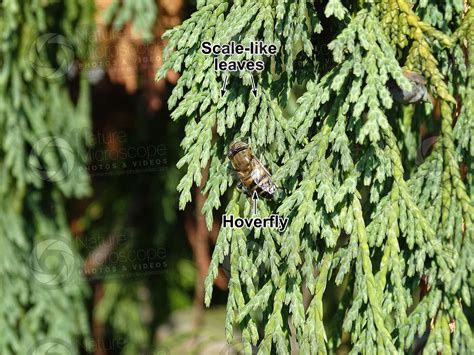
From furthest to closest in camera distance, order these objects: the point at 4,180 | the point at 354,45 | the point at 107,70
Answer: the point at 107,70 → the point at 4,180 → the point at 354,45

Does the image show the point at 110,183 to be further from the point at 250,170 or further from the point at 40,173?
the point at 250,170

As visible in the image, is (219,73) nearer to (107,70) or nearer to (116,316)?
(107,70)

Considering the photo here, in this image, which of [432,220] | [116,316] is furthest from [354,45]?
[116,316]

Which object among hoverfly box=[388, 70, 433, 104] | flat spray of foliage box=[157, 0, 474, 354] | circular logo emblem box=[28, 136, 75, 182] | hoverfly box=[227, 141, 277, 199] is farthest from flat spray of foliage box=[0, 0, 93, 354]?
hoverfly box=[388, 70, 433, 104]

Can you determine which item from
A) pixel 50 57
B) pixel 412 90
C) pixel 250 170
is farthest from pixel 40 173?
pixel 412 90

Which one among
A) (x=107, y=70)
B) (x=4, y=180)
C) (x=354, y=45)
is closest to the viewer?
(x=354, y=45)

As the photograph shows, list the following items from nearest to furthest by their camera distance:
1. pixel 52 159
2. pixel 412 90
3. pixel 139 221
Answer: pixel 412 90 < pixel 52 159 < pixel 139 221
